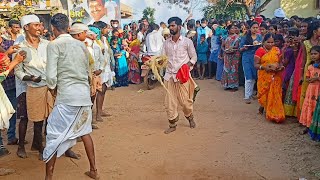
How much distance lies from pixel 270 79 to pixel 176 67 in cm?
177

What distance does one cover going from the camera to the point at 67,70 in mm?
3859

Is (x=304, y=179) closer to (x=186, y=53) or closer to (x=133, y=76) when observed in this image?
(x=186, y=53)

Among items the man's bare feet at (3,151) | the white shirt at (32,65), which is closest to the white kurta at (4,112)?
the white shirt at (32,65)

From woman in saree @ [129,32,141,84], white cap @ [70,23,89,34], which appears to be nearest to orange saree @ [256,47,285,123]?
white cap @ [70,23,89,34]

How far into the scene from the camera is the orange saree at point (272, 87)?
6273mm

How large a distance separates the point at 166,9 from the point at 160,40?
15489 mm

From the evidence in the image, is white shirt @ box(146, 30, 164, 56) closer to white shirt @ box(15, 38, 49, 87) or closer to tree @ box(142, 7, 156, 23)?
white shirt @ box(15, 38, 49, 87)

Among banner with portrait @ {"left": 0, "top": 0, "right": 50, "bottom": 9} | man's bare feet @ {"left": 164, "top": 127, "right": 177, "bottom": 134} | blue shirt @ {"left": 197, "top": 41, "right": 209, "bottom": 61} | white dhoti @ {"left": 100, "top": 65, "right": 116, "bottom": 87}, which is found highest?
banner with portrait @ {"left": 0, "top": 0, "right": 50, "bottom": 9}

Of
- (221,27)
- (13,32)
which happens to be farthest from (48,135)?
(221,27)

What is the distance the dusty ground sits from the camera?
171 inches

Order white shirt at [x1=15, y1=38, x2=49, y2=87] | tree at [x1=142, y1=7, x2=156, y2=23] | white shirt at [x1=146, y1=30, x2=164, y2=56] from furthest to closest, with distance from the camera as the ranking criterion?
tree at [x1=142, y1=7, x2=156, y2=23] → white shirt at [x1=146, y1=30, x2=164, y2=56] → white shirt at [x1=15, y1=38, x2=49, y2=87]

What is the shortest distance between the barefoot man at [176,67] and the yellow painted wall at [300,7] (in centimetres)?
1343

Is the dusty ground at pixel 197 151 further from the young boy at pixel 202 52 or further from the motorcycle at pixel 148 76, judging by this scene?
the young boy at pixel 202 52

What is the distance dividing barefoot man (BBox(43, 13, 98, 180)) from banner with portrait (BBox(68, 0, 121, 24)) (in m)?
18.8
